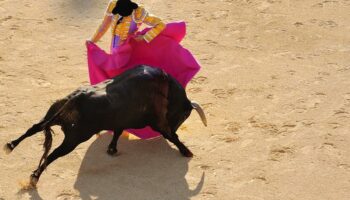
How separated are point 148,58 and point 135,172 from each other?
977 mm

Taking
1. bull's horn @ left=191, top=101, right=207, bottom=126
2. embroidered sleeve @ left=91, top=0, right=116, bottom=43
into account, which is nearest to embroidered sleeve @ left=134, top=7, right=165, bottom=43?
embroidered sleeve @ left=91, top=0, right=116, bottom=43

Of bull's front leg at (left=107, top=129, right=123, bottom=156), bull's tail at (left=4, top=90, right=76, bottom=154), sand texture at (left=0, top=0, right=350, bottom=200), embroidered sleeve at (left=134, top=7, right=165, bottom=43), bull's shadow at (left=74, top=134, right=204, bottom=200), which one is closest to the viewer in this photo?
bull's tail at (left=4, top=90, right=76, bottom=154)

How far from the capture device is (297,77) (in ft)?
21.7

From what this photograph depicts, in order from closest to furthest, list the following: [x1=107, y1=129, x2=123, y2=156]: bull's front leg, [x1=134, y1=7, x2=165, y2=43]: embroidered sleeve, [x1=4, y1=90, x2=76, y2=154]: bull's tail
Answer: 1. [x1=4, y1=90, x2=76, y2=154]: bull's tail
2. [x1=107, y1=129, x2=123, y2=156]: bull's front leg
3. [x1=134, y1=7, x2=165, y2=43]: embroidered sleeve

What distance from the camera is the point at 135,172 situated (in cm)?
510

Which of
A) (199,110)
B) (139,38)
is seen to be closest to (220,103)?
(199,110)

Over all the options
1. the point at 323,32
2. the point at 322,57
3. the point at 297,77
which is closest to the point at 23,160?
the point at 297,77

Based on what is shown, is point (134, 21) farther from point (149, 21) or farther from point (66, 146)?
point (66, 146)

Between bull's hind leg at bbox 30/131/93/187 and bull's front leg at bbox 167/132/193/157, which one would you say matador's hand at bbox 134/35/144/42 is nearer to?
bull's front leg at bbox 167/132/193/157

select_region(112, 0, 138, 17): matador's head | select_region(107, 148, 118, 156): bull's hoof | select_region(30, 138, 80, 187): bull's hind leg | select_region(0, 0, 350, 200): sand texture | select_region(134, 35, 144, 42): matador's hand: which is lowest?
select_region(0, 0, 350, 200): sand texture

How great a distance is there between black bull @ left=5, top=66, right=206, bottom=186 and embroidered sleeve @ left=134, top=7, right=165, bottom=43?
0.37m

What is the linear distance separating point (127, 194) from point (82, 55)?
2518mm

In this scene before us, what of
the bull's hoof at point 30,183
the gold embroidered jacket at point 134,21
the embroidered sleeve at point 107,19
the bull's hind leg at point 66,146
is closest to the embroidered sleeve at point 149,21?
the gold embroidered jacket at point 134,21

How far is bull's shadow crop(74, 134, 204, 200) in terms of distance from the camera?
4.84m
